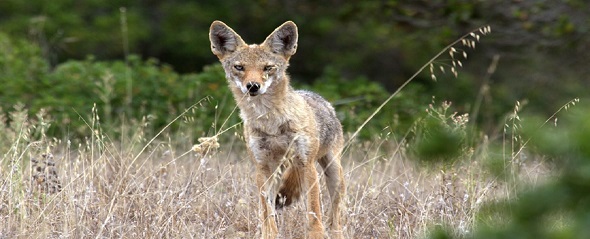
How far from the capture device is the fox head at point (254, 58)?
19.7 ft

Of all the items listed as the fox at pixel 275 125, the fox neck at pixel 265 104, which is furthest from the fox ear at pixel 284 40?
the fox neck at pixel 265 104

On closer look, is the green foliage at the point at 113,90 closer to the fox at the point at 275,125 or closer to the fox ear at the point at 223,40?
the fox ear at the point at 223,40

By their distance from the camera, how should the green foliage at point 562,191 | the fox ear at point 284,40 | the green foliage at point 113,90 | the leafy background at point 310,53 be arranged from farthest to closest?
the leafy background at point 310,53 → the green foliage at point 113,90 → the fox ear at point 284,40 → the green foliage at point 562,191

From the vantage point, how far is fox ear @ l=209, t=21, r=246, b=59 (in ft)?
21.0

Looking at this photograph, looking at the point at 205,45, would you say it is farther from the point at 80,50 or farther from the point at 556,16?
the point at 556,16

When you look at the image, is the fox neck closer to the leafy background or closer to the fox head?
the fox head

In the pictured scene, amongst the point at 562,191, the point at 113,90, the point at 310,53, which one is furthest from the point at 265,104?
the point at 310,53

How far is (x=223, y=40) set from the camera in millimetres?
6504

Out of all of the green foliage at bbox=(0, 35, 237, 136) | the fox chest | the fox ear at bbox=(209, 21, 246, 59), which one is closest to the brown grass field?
the fox chest

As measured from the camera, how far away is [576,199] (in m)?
1.84

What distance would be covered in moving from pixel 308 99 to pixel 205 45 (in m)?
11.8

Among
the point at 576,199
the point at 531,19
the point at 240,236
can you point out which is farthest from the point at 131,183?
the point at 531,19

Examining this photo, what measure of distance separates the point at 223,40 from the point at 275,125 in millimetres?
855

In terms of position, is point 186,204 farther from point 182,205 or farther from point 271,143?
point 271,143
